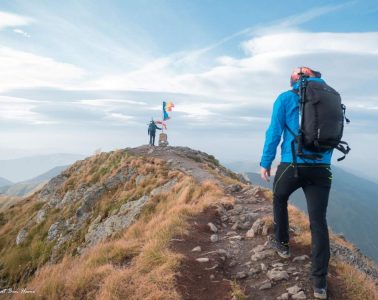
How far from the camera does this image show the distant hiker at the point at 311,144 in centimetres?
579

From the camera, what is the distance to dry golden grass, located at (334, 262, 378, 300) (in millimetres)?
6250

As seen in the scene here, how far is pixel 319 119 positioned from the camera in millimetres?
5754

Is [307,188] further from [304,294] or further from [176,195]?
[176,195]

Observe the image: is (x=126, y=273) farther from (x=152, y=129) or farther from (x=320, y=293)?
(x=152, y=129)

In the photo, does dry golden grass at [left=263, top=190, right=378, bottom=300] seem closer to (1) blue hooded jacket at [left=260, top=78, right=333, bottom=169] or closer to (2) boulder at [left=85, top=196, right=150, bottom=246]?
(1) blue hooded jacket at [left=260, top=78, right=333, bottom=169]

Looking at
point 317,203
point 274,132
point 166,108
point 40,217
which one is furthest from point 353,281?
point 166,108

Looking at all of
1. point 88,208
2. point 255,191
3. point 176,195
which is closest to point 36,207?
point 88,208

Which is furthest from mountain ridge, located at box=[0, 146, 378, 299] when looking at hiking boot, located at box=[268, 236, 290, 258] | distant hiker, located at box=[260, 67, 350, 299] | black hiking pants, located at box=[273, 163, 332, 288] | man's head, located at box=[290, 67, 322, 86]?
man's head, located at box=[290, 67, 322, 86]

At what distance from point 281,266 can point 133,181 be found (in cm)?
1654

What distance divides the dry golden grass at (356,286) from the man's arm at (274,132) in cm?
277

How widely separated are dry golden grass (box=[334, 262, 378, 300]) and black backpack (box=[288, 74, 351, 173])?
2667 millimetres

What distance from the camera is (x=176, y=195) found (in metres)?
15.8

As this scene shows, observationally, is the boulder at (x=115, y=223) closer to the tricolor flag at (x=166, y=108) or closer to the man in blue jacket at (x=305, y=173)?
the man in blue jacket at (x=305, y=173)

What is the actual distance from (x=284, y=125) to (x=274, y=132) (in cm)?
24
